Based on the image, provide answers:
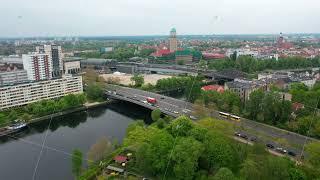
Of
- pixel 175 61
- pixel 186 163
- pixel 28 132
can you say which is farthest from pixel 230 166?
pixel 175 61

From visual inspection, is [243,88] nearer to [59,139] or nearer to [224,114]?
[224,114]

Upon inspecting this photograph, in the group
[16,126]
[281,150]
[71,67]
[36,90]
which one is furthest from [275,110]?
[71,67]

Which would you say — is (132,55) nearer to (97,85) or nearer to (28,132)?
(97,85)

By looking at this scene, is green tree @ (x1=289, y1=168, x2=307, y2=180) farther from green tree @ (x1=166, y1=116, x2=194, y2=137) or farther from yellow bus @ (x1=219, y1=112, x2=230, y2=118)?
yellow bus @ (x1=219, y1=112, x2=230, y2=118)

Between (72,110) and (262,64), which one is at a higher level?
(262,64)

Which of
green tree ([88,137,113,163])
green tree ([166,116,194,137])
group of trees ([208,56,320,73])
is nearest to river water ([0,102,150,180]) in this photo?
green tree ([88,137,113,163])

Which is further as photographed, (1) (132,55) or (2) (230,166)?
(1) (132,55)
